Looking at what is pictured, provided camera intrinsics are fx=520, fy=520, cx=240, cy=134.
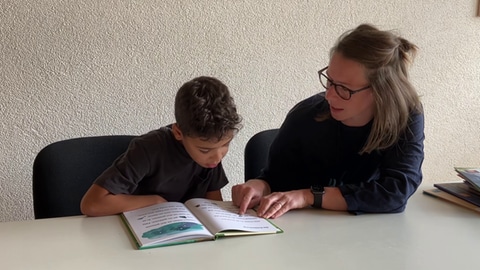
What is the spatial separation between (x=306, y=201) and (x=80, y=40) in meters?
1.02

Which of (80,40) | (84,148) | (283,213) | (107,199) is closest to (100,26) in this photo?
(80,40)

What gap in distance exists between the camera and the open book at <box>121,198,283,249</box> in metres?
1.10

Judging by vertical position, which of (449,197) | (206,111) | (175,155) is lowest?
(449,197)

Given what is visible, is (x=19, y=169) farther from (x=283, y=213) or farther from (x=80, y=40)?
(x=283, y=213)

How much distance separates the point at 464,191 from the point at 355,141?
36 centimetres

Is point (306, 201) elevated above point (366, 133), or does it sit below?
below

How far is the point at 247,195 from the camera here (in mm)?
1334

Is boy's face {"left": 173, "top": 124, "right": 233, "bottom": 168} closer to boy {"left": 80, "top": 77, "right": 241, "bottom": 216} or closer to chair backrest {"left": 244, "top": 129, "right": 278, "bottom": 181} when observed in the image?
boy {"left": 80, "top": 77, "right": 241, "bottom": 216}

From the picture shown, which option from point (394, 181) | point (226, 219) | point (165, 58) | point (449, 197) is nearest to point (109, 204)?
point (226, 219)

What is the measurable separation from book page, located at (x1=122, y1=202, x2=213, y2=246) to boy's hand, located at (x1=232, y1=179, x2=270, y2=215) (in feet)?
0.48

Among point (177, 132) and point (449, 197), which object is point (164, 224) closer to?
point (177, 132)

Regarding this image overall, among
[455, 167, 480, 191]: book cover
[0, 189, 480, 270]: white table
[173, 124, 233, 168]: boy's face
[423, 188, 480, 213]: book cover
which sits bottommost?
[423, 188, 480, 213]: book cover

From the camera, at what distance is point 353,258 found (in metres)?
1.08

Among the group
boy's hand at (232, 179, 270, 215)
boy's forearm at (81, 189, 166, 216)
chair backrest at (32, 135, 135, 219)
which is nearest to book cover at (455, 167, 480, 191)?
boy's hand at (232, 179, 270, 215)
